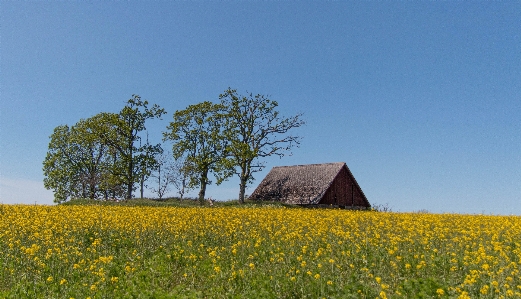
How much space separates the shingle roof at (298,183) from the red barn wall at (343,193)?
2.82ft

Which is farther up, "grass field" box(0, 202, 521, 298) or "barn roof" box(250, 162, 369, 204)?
"barn roof" box(250, 162, 369, 204)

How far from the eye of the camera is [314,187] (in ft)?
149

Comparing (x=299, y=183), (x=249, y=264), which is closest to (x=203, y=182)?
(x=299, y=183)

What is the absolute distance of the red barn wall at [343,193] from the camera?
45.0m

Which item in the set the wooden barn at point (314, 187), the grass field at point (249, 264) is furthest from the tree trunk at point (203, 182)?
the grass field at point (249, 264)

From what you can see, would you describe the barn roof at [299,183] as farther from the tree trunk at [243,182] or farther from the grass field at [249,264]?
the grass field at [249,264]

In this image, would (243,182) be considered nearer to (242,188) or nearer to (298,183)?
(242,188)

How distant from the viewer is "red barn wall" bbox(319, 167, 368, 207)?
148ft

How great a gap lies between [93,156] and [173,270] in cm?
4490

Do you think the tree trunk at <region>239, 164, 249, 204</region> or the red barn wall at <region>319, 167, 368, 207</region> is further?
the tree trunk at <region>239, 164, 249, 204</region>

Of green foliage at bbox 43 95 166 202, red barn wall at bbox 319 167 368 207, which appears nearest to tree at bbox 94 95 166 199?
green foliage at bbox 43 95 166 202

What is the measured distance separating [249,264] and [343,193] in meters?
37.3

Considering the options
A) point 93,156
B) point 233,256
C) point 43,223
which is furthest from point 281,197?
point 233,256

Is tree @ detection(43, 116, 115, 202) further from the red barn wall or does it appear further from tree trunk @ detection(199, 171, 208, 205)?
the red barn wall
